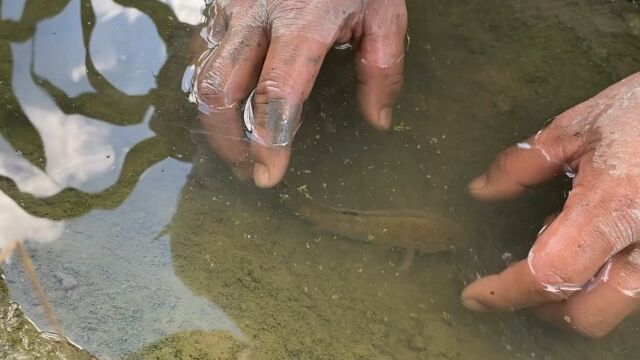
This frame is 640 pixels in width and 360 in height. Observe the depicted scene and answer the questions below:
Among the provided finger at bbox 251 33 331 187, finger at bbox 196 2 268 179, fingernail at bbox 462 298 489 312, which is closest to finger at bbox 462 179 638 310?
fingernail at bbox 462 298 489 312

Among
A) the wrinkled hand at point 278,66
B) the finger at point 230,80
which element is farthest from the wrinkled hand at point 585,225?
the finger at point 230,80

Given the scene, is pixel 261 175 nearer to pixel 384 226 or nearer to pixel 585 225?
pixel 384 226

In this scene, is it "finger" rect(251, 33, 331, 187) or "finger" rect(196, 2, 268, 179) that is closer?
"finger" rect(251, 33, 331, 187)

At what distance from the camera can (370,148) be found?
2.38 metres

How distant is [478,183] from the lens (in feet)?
7.59

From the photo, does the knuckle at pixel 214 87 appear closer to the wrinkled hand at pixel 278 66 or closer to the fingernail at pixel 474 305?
the wrinkled hand at pixel 278 66

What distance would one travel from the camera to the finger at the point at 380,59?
2.23m

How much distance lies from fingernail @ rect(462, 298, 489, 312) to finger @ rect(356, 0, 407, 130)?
661 mm

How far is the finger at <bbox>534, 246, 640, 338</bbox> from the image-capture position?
1.97 meters

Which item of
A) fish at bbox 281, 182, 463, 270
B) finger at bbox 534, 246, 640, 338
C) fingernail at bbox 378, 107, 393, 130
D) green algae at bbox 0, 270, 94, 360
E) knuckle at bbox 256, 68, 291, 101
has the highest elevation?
knuckle at bbox 256, 68, 291, 101

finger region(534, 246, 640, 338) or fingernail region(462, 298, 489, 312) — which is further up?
finger region(534, 246, 640, 338)

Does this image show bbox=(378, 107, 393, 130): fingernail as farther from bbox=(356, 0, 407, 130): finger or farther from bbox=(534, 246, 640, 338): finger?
bbox=(534, 246, 640, 338): finger

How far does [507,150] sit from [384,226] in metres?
0.51

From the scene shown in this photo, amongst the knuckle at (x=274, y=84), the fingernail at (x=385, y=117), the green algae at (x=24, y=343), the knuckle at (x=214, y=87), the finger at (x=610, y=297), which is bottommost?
the green algae at (x=24, y=343)
